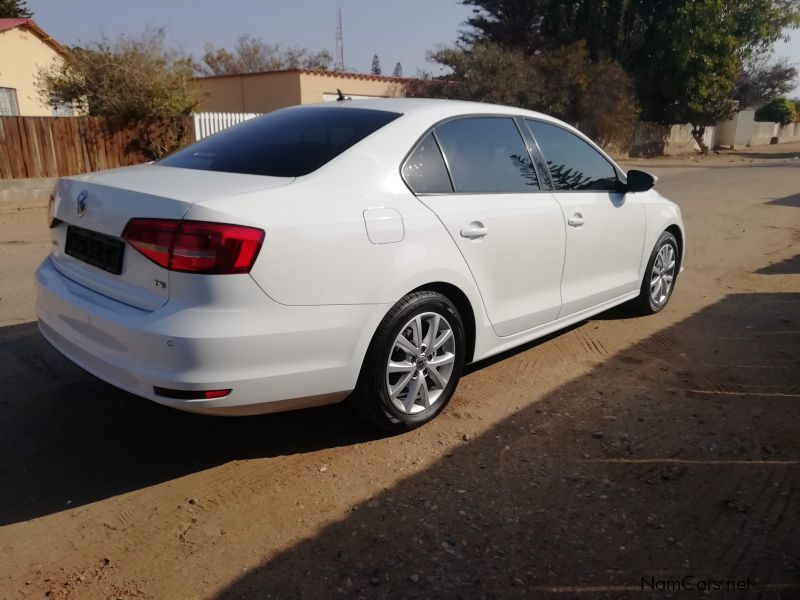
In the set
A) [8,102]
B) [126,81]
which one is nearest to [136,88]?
[126,81]

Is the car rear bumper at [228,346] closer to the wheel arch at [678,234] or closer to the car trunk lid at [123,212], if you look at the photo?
the car trunk lid at [123,212]

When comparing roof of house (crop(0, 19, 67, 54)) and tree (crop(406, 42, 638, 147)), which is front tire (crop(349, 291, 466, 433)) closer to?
roof of house (crop(0, 19, 67, 54))

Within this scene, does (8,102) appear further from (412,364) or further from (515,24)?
(515,24)

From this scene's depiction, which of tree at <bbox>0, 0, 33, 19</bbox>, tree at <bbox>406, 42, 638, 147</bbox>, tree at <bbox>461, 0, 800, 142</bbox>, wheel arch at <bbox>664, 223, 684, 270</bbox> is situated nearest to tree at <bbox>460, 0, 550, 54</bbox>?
tree at <bbox>461, 0, 800, 142</bbox>

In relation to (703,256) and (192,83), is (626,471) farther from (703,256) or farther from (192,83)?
(192,83)

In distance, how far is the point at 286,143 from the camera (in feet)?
11.6

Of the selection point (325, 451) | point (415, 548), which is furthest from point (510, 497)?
point (325, 451)

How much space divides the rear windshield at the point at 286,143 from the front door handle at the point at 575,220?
1435 millimetres

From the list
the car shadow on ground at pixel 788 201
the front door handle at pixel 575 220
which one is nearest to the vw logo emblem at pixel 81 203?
the front door handle at pixel 575 220

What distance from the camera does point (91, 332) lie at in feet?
9.78

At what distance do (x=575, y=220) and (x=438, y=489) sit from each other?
2.18 metres

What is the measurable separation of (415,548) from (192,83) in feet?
50.5

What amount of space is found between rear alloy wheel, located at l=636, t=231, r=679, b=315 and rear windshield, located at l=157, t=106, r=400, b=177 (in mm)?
2907

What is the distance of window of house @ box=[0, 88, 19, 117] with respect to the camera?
1853cm
